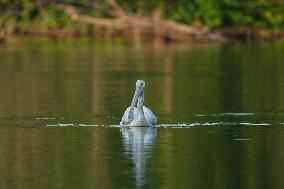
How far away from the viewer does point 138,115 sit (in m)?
19.0

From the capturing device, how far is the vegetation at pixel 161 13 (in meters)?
63.1

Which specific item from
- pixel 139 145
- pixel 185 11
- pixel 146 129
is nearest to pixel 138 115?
pixel 146 129

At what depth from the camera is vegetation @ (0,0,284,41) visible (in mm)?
63094

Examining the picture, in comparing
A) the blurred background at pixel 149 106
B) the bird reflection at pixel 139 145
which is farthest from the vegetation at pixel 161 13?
the bird reflection at pixel 139 145

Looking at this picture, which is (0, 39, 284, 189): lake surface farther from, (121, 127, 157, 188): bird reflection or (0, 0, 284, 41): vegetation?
(0, 0, 284, 41): vegetation

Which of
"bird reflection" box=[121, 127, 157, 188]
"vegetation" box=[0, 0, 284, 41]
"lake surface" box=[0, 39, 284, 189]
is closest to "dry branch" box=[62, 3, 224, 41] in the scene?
"vegetation" box=[0, 0, 284, 41]

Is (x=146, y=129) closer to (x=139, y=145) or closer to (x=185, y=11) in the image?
(x=139, y=145)

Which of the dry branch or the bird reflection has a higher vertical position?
the dry branch

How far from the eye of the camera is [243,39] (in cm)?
6197

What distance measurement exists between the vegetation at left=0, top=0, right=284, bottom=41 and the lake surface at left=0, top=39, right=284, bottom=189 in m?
23.5

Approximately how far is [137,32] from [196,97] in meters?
Result: 36.4

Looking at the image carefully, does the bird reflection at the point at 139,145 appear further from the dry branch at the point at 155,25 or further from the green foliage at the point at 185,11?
the green foliage at the point at 185,11

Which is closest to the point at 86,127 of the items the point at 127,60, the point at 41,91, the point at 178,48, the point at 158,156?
the point at 158,156

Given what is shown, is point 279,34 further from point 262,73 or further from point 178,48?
point 262,73
